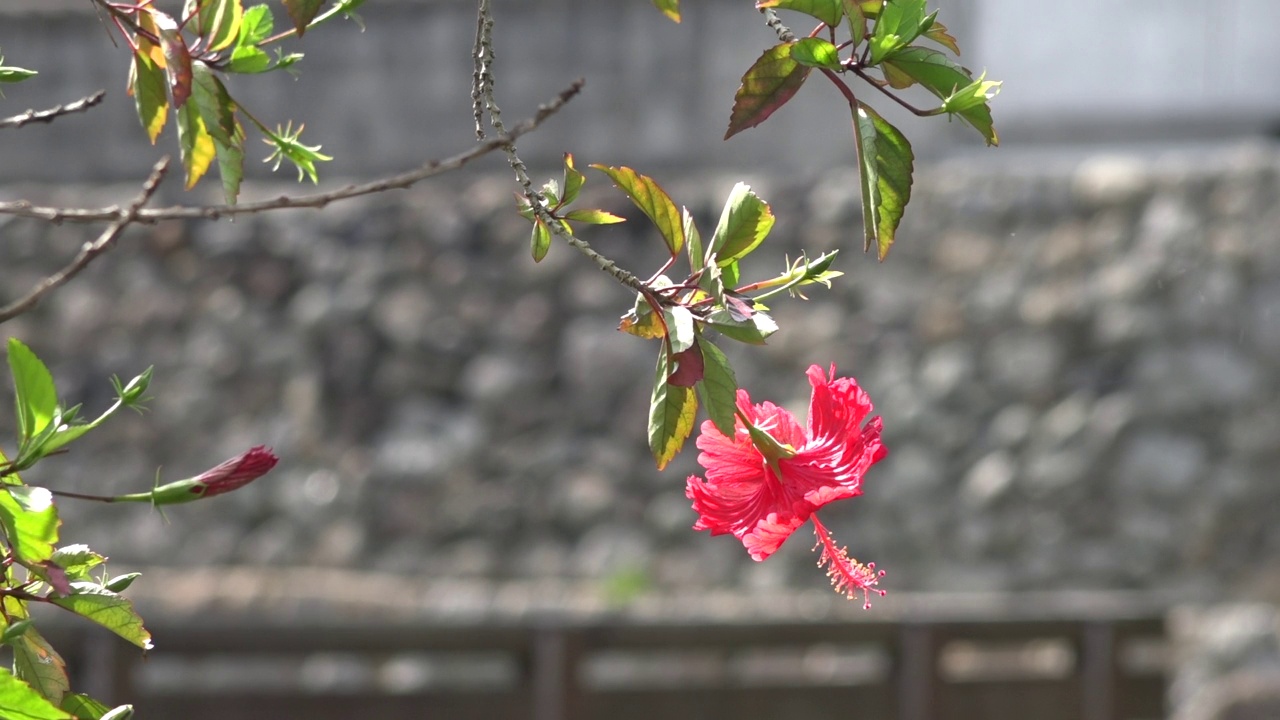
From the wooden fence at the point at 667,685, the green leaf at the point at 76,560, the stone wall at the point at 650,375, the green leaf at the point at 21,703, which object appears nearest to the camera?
the green leaf at the point at 21,703

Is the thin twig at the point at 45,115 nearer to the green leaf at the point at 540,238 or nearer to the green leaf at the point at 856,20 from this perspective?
the green leaf at the point at 540,238

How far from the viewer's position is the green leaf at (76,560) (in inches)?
21.8

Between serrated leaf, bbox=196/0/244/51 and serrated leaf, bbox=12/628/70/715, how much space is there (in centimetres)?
26

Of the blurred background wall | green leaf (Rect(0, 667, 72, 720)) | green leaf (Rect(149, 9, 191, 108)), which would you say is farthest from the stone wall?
green leaf (Rect(0, 667, 72, 720))

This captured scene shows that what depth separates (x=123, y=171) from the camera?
18.4 ft

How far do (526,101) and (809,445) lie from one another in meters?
4.65

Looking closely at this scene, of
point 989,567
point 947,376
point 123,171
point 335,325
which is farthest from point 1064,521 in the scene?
point 123,171

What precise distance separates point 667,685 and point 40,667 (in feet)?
8.09

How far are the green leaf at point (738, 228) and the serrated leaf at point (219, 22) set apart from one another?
9.1 inches

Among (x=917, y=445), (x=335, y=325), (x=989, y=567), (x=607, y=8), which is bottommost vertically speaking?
(x=989, y=567)

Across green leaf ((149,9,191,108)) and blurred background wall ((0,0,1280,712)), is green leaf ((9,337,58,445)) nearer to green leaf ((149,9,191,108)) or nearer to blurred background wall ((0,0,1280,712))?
green leaf ((149,9,191,108))

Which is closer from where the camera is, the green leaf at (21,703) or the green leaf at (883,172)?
the green leaf at (21,703)

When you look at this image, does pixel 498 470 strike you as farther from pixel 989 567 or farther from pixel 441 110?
pixel 989 567

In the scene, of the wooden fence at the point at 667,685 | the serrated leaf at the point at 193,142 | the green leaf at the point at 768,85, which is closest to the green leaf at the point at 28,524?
the serrated leaf at the point at 193,142
